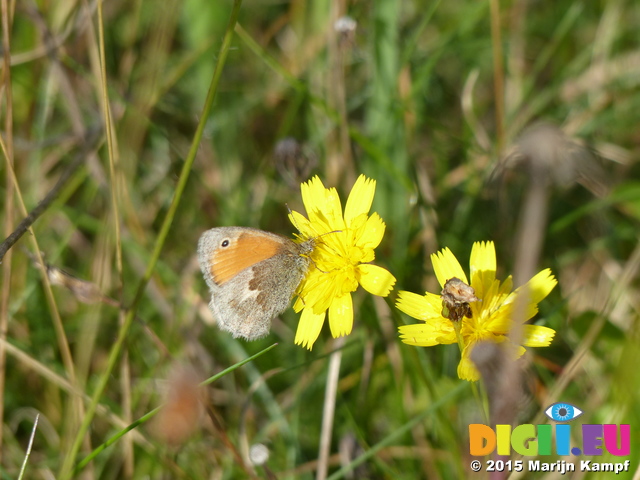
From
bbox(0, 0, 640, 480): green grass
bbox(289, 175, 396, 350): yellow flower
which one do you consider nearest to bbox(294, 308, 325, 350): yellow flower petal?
bbox(289, 175, 396, 350): yellow flower

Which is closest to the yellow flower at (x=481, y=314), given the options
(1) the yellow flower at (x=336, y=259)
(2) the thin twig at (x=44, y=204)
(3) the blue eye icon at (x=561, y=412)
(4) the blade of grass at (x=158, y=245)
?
(1) the yellow flower at (x=336, y=259)

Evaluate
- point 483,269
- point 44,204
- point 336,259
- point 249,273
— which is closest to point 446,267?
point 483,269

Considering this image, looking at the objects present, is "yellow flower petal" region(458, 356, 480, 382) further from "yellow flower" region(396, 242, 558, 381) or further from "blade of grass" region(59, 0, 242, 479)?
"blade of grass" region(59, 0, 242, 479)

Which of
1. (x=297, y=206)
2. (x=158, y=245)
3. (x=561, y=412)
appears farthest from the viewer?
(x=297, y=206)

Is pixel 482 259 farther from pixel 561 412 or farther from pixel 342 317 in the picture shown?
pixel 561 412

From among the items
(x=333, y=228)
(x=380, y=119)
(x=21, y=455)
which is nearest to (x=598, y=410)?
(x=333, y=228)

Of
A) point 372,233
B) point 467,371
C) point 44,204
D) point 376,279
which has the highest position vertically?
point 44,204
